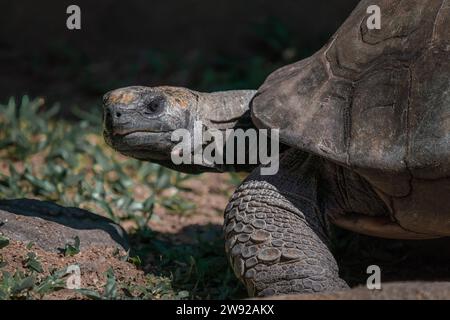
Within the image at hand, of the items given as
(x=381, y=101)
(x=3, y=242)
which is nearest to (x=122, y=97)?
(x=3, y=242)

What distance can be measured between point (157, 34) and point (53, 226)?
5.22m

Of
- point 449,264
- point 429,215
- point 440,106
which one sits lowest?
point 449,264

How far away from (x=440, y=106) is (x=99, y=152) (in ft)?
11.4

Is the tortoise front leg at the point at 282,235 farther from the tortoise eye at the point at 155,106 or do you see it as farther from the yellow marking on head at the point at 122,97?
the yellow marking on head at the point at 122,97

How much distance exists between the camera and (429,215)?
4320 millimetres

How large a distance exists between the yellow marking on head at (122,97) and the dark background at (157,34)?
453cm

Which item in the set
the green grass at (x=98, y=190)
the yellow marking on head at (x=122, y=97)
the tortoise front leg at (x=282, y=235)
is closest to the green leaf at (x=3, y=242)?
the green grass at (x=98, y=190)

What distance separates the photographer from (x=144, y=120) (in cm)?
481

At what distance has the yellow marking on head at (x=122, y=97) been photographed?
475 centimetres

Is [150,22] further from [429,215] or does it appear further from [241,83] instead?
[429,215]

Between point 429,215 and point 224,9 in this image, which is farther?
point 224,9

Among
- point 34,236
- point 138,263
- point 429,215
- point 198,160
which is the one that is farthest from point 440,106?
point 34,236
